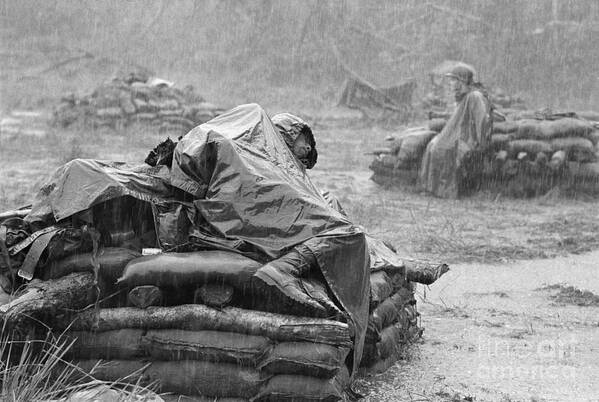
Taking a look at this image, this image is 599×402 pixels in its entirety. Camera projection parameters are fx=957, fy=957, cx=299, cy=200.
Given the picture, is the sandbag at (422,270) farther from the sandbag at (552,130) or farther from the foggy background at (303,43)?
the foggy background at (303,43)

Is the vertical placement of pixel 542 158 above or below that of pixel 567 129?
below

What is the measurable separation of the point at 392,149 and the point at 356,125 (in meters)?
11.0

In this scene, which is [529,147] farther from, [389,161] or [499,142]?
[389,161]

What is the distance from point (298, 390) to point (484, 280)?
426 centimetres

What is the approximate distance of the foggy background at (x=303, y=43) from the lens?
3497 cm

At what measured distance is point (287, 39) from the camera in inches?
1545

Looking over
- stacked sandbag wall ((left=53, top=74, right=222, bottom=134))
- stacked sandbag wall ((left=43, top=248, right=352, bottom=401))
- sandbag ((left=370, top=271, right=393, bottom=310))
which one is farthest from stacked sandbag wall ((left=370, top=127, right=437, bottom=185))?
stacked sandbag wall ((left=43, top=248, right=352, bottom=401))

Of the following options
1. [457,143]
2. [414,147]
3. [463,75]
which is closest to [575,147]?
[457,143]

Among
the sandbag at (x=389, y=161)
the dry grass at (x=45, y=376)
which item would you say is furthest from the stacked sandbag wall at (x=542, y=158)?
the dry grass at (x=45, y=376)

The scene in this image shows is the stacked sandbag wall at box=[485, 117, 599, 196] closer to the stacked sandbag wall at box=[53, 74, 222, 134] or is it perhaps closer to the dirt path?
the dirt path

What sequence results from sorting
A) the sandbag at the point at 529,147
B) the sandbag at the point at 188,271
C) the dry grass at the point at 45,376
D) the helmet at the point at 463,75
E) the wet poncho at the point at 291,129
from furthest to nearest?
the helmet at the point at 463,75 → the sandbag at the point at 529,147 → the wet poncho at the point at 291,129 → the sandbag at the point at 188,271 → the dry grass at the point at 45,376

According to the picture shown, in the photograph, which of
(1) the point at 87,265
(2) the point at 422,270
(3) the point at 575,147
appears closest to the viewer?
(1) the point at 87,265

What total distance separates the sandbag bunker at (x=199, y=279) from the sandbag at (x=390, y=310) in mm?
49

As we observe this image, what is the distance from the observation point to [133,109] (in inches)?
863
